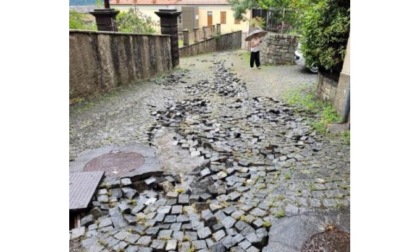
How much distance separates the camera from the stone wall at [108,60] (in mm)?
7184

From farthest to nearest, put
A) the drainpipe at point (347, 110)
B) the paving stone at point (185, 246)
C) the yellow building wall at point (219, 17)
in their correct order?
1. the yellow building wall at point (219, 17)
2. the drainpipe at point (347, 110)
3. the paving stone at point (185, 246)

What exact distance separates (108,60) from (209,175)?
6.18 meters

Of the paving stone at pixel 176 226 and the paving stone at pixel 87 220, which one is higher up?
the paving stone at pixel 87 220

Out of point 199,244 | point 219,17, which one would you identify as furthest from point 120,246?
point 219,17

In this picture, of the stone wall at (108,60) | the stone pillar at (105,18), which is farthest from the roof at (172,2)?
the stone pillar at (105,18)

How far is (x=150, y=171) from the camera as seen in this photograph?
3891 mm

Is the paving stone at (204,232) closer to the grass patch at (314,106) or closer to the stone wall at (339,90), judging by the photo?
the grass patch at (314,106)

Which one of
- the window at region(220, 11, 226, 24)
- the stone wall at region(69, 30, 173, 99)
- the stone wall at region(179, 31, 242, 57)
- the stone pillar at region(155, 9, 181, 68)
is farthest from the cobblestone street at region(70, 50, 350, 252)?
the window at region(220, 11, 226, 24)

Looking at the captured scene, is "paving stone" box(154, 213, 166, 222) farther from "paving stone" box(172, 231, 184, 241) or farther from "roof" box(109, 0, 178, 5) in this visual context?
"roof" box(109, 0, 178, 5)

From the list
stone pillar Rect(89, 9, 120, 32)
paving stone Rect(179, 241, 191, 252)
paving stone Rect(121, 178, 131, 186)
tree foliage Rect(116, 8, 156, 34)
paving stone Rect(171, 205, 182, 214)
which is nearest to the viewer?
paving stone Rect(179, 241, 191, 252)

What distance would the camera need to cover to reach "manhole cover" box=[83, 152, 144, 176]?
13.1 ft

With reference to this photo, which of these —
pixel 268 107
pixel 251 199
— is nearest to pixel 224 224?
pixel 251 199

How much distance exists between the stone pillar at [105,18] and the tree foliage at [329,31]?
7423mm

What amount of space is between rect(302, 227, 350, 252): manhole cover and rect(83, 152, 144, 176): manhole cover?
2.43 metres
